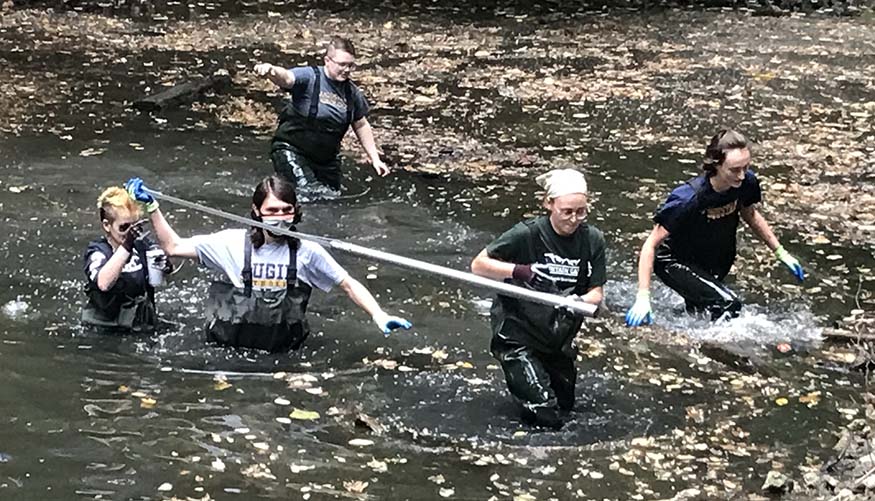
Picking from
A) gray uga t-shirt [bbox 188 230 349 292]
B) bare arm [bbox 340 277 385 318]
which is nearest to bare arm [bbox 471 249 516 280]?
bare arm [bbox 340 277 385 318]

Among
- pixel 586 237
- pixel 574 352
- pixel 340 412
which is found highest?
pixel 586 237

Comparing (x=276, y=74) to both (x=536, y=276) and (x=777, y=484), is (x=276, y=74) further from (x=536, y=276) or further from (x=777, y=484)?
(x=777, y=484)

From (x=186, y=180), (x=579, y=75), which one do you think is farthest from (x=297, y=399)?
(x=579, y=75)

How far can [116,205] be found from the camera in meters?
7.73

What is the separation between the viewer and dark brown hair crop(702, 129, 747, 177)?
8.12 metres

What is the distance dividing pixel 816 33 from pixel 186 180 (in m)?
15.9

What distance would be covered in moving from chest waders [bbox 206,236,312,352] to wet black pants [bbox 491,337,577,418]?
1499 mm

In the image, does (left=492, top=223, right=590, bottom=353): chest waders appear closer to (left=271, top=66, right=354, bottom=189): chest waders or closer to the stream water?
the stream water

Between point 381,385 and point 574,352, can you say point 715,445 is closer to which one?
point 574,352

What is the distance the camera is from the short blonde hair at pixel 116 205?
7727 millimetres

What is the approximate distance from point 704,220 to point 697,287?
1.58 feet

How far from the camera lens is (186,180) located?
12.1m

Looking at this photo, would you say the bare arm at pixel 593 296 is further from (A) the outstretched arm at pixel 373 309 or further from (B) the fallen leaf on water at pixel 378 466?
(B) the fallen leaf on water at pixel 378 466

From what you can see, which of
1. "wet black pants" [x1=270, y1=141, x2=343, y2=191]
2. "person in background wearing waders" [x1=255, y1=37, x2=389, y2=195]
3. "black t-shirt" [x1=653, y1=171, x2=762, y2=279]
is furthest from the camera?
"wet black pants" [x1=270, y1=141, x2=343, y2=191]
